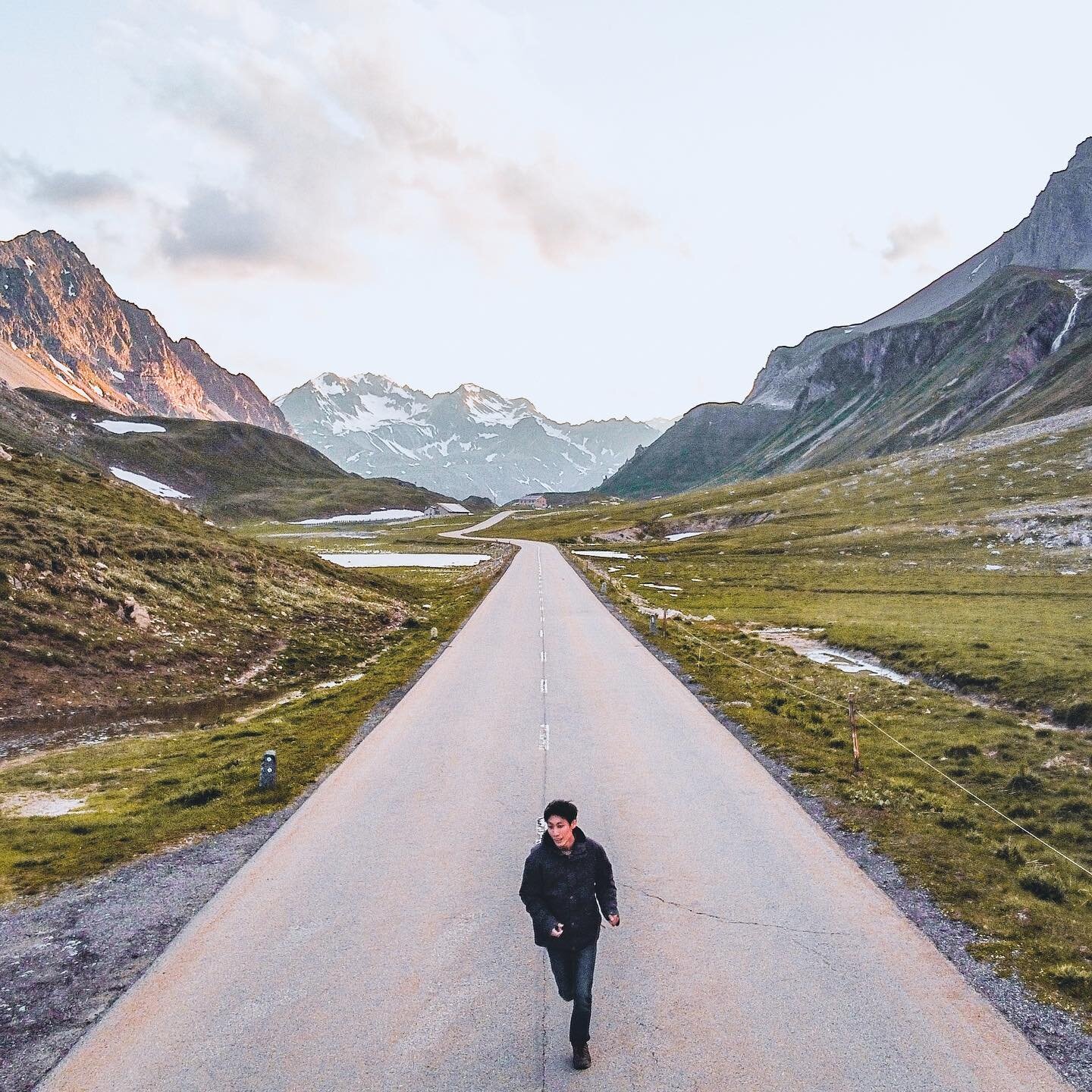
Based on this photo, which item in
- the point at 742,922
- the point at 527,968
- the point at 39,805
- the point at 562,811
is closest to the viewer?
the point at 562,811

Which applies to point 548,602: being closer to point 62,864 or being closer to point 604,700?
point 604,700

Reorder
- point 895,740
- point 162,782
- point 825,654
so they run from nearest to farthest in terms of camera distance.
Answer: point 162,782, point 895,740, point 825,654

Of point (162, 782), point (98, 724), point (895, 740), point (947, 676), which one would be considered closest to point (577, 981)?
Result: point (162, 782)

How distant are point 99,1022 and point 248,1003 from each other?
1.59 meters

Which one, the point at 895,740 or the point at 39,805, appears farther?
the point at 895,740

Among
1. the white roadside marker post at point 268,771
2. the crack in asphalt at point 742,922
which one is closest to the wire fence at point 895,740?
the crack in asphalt at point 742,922

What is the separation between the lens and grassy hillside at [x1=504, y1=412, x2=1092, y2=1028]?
1087cm

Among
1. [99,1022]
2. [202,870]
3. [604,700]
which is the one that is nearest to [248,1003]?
[99,1022]

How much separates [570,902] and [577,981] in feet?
2.56

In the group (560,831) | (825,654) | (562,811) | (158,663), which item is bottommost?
(825,654)

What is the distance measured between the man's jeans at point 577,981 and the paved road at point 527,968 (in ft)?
1.28

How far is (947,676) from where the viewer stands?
26.0 m

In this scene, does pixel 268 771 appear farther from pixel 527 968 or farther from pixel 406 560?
pixel 406 560

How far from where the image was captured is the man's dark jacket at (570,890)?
6992 mm
